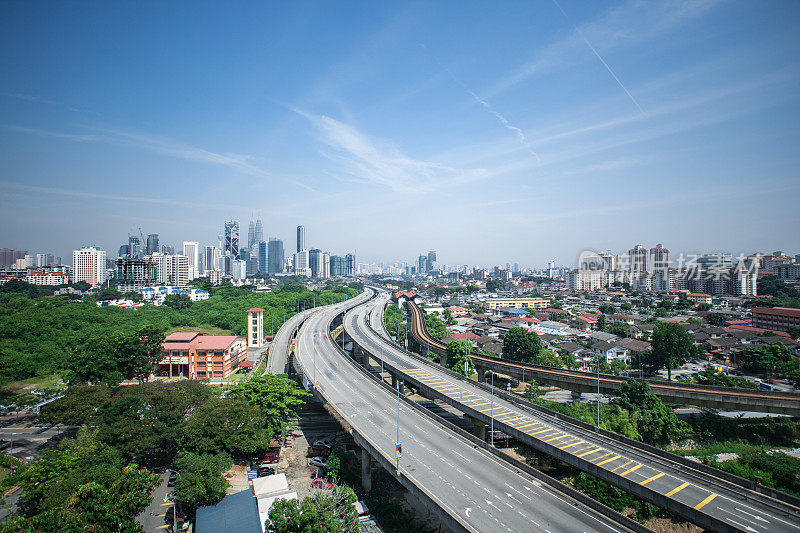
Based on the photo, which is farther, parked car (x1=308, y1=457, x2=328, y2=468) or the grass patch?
the grass patch

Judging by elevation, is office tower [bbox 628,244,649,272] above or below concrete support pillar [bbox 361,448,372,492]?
above

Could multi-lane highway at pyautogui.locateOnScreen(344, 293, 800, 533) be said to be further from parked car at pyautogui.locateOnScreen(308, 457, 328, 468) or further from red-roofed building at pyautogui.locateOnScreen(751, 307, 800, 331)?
red-roofed building at pyautogui.locateOnScreen(751, 307, 800, 331)

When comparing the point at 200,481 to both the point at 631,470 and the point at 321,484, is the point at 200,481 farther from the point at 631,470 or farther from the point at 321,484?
the point at 631,470

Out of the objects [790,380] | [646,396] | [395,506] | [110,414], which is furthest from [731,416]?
[110,414]

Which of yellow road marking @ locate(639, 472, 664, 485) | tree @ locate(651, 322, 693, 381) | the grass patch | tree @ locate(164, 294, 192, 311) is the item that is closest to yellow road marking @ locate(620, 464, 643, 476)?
yellow road marking @ locate(639, 472, 664, 485)

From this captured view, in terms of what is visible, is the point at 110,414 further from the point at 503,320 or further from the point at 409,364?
the point at 503,320

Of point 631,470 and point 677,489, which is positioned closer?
point 677,489

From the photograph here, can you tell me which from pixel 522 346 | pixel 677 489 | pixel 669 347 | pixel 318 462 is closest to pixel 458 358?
pixel 522 346
